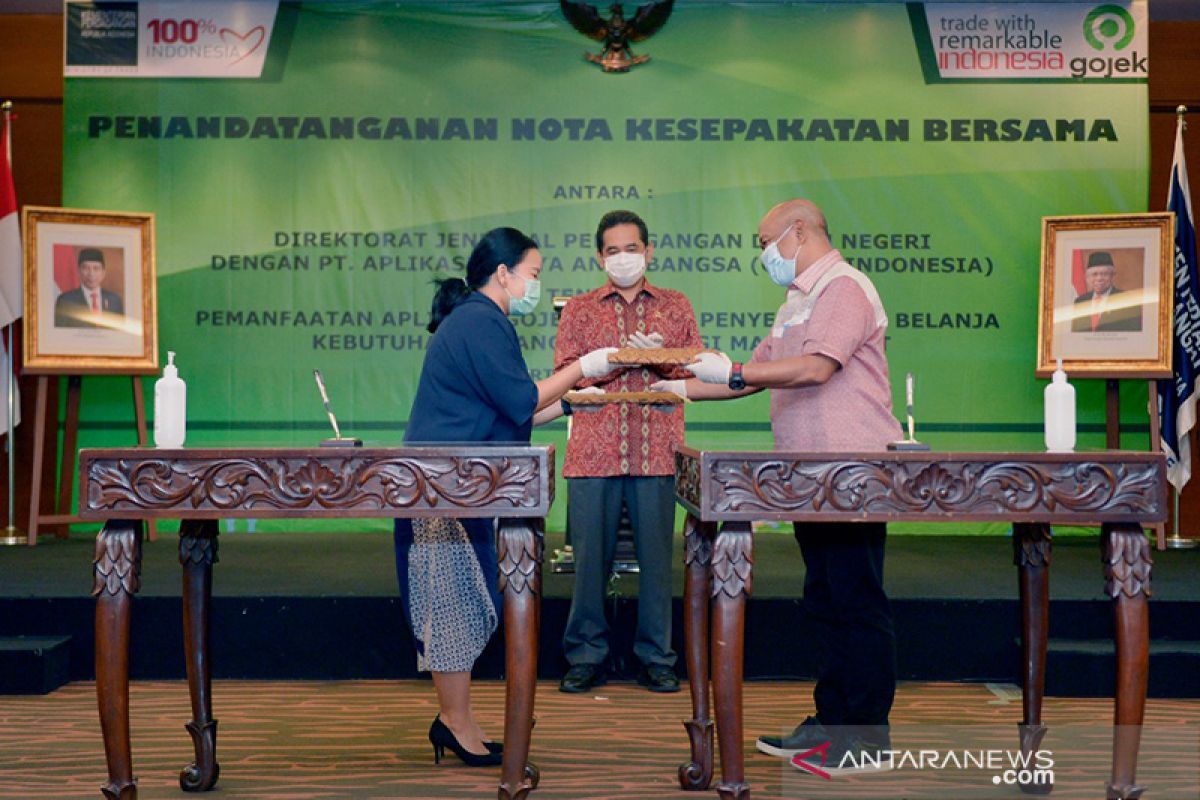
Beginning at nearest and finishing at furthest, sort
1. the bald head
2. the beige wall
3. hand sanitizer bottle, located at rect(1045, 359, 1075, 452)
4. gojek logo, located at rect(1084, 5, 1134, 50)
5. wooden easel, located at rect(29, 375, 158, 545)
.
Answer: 1. hand sanitizer bottle, located at rect(1045, 359, 1075, 452)
2. the bald head
3. wooden easel, located at rect(29, 375, 158, 545)
4. gojek logo, located at rect(1084, 5, 1134, 50)
5. the beige wall

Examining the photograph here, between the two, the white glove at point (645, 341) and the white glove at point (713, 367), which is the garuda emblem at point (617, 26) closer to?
the white glove at point (645, 341)

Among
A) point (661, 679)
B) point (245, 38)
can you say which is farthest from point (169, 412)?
point (245, 38)

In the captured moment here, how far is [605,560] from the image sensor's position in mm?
4223

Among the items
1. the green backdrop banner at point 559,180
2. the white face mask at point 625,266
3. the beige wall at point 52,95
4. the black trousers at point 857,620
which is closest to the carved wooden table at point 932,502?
the black trousers at point 857,620

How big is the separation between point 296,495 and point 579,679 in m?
1.71

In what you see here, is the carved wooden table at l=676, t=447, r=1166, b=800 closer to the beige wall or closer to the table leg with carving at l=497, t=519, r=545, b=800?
the table leg with carving at l=497, t=519, r=545, b=800

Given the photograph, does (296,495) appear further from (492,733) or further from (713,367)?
(492,733)

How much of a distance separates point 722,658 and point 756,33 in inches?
178

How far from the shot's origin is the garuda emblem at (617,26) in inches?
250

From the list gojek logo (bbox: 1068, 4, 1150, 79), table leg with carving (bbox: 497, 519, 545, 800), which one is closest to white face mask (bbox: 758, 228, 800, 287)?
table leg with carving (bbox: 497, 519, 545, 800)

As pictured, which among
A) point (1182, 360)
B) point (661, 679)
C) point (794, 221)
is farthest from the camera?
point (1182, 360)

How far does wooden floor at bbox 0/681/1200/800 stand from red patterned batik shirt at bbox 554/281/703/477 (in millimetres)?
763

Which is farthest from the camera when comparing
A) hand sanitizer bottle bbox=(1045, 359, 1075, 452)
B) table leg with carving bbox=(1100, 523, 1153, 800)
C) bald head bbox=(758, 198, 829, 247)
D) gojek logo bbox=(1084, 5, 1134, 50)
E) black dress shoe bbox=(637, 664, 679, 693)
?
gojek logo bbox=(1084, 5, 1134, 50)

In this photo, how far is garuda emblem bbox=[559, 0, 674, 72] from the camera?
6.34 metres
